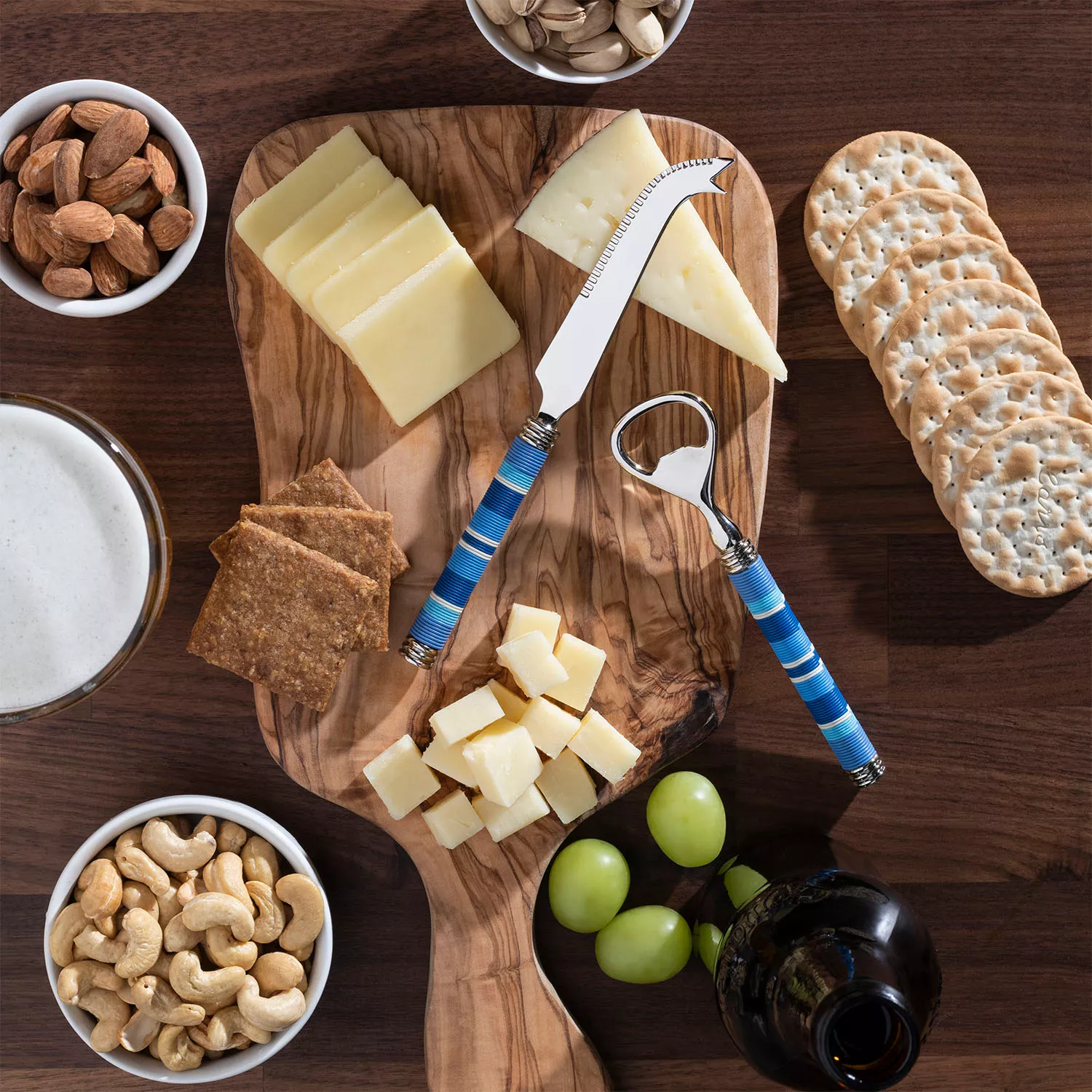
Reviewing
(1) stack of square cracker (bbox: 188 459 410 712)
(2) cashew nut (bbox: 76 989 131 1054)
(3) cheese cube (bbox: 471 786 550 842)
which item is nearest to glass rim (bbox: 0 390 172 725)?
(1) stack of square cracker (bbox: 188 459 410 712)

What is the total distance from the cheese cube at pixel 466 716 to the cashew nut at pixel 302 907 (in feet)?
0.90

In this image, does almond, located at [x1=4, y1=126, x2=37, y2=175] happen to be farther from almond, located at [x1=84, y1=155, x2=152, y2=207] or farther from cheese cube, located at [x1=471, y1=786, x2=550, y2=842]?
→ cheese cube, located at [x1=471, y1=786, x2=550, y2=842]

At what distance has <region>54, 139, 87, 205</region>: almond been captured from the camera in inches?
43.5

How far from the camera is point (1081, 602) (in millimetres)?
1350

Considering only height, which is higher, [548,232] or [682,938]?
[548,232]

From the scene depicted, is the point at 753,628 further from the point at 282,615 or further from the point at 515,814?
the point at 282,615

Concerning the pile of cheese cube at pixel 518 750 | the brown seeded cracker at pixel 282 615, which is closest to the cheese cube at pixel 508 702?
the pile of cheese cube at pixel 518 750

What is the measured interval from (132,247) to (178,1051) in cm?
104

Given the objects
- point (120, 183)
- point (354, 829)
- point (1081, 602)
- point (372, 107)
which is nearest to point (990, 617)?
point (1081, 602)

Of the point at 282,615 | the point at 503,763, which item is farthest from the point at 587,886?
the point at 282,615

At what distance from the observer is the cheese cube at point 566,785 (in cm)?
124

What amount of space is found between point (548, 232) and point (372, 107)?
1.06 feet

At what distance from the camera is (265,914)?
123 cm

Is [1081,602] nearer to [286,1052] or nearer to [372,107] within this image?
[372,107]
